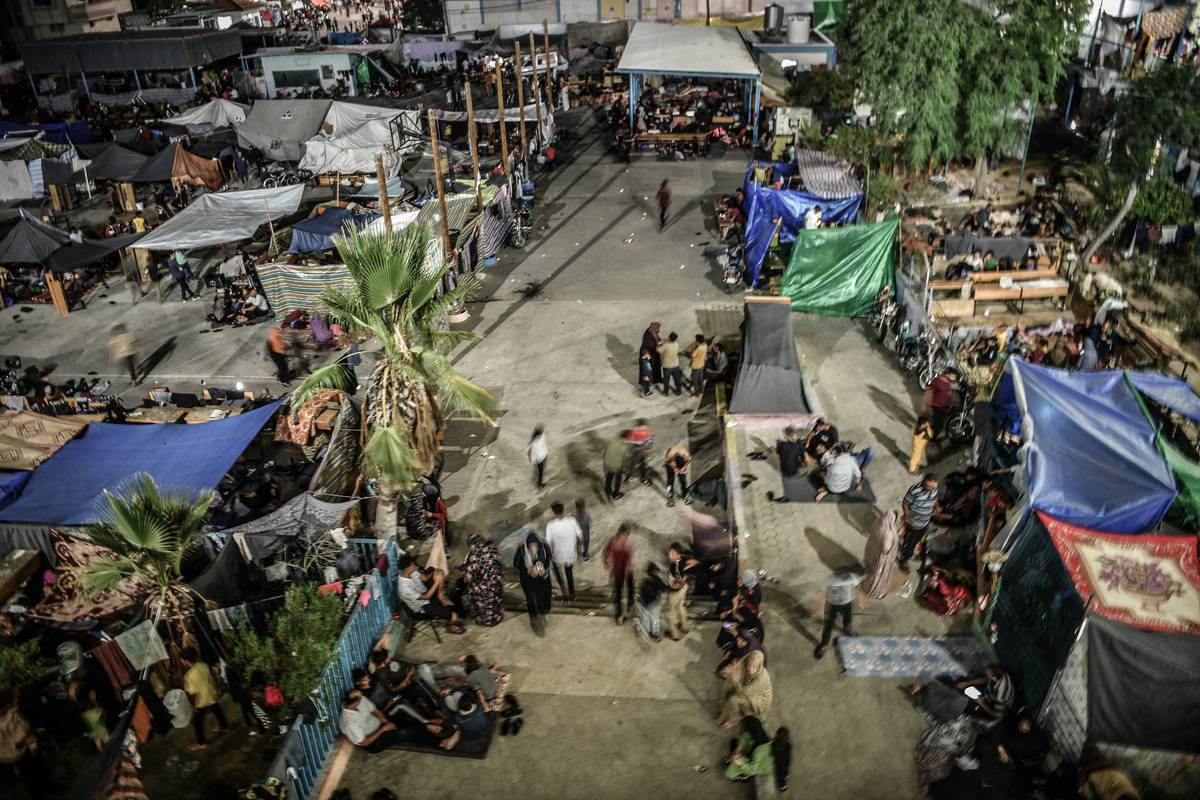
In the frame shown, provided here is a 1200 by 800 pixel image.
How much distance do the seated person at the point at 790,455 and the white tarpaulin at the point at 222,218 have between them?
1495 centimetres

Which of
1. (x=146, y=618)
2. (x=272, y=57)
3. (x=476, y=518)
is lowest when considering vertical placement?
(x=476, y=518)

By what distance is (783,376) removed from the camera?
570 inches

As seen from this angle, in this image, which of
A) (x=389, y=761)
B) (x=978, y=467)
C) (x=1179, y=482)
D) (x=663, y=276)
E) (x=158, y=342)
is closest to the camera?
(x=389, y=761)

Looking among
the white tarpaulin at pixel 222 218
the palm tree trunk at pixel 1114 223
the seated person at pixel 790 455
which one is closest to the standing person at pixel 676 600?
the seated person at pixel 790 455

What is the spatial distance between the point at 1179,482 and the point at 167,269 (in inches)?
943

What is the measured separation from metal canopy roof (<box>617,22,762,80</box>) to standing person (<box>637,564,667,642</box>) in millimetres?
24187

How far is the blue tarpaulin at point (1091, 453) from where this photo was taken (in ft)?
33.9

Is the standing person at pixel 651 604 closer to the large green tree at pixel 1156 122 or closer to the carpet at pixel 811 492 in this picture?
the carpet at pixel 811 492

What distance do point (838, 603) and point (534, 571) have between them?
364 cm

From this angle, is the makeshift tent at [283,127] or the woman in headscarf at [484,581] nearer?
the woman in headscarf at [484,581]

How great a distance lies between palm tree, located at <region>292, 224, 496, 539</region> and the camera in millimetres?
9852

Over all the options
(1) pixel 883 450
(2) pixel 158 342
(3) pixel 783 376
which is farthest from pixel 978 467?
(2) pixel 158 342

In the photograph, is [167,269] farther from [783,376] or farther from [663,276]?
[783,376]

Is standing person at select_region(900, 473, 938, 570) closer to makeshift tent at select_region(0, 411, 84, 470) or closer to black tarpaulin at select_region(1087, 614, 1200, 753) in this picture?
black tarpaulin at select_region(1087, 614, 1200, 753)
